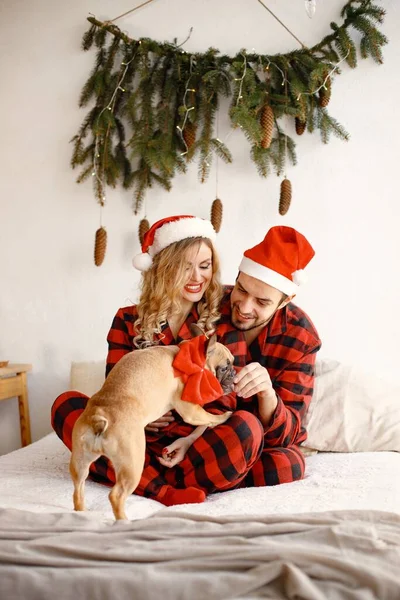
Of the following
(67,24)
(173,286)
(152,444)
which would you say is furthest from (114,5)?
(152,444)

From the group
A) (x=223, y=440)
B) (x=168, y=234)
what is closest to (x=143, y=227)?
(x=168, y=234)

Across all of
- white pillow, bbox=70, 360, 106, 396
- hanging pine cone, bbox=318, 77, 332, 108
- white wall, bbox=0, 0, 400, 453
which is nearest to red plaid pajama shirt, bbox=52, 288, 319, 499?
white pillow, bbox=70, 360, 106, 396

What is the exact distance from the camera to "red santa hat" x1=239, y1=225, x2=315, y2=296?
2605 mm

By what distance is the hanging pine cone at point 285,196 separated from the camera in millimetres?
3369

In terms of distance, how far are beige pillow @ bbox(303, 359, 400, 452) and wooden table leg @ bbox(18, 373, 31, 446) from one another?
1.75m

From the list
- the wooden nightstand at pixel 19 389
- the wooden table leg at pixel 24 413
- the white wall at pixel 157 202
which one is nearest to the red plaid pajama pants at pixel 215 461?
the white wall at pixel 157 202

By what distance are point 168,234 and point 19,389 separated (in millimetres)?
1657

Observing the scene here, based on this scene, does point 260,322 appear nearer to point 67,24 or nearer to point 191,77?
point 191,77

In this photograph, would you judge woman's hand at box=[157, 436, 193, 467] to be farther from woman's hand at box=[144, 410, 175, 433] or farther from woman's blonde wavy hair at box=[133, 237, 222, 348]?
woman's blonde wavy hair at box=[133, 237, 222, 348]

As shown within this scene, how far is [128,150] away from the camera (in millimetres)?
3674

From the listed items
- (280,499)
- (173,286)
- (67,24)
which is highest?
(67,24)

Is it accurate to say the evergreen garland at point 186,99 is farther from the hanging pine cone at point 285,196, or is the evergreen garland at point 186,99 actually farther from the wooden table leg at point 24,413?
the wooden table leg at point 24,413

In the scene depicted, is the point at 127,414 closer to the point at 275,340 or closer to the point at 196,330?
the point at 196,330

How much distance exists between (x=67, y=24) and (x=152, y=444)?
101 inches
